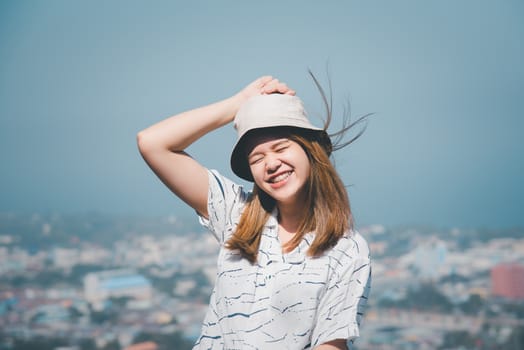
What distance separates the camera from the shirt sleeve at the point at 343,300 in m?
0.94

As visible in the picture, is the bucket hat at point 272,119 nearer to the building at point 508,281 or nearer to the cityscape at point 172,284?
the cityscape at point 172,284

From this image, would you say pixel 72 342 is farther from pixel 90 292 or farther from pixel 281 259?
pixel 281 259

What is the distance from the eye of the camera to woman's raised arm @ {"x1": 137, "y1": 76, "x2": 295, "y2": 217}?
3.35 ft

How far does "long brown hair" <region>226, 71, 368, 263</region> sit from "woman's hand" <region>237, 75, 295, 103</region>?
5cm

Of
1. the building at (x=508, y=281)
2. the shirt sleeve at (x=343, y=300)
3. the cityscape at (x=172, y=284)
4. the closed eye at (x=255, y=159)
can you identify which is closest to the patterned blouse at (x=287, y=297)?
the shirt sleeve at (x=343, y=300)

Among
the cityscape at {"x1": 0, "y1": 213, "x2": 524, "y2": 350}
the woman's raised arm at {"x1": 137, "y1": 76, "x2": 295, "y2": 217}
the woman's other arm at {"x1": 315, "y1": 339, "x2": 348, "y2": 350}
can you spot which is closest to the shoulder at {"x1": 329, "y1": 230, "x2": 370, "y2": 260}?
the woman's other arm at {"x1": 315, "y1": 339, "x2": 348, "y2": 350}

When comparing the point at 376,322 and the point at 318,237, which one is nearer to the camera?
the point at 318,237

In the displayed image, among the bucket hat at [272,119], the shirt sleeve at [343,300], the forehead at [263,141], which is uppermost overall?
the bucket hat at [272,119]

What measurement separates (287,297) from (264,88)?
316 millimetres

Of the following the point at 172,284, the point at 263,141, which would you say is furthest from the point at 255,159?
the point at 172,284

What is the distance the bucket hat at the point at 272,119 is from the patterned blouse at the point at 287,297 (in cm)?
14

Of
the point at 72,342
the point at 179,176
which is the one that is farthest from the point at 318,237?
the point at 72,342

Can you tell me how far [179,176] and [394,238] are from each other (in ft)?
31.0

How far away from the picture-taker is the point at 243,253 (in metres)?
0.98
